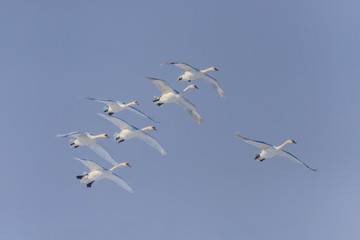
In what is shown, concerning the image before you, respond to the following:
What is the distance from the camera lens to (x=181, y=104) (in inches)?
2739

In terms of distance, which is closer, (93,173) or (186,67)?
(186,67)

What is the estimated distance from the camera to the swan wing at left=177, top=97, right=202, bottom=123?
68988mm

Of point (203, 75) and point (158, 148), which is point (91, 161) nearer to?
point (158, 148)

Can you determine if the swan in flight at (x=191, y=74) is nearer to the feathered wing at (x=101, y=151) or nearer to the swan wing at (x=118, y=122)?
the swan wing at (x=118, y=122)

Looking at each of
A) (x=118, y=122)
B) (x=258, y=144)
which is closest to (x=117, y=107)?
(x=118, y=122)

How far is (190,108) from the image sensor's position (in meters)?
69.8

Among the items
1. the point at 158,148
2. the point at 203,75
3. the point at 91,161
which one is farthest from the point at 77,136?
the point at 203,75

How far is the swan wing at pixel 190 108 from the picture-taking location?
69.0 meters

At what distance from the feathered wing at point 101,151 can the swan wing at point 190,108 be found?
23.9ft

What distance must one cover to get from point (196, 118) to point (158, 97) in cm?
407

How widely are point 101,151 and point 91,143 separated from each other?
1.18m

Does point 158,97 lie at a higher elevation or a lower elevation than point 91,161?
higher

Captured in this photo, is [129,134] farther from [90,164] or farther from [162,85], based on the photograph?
[162,85]

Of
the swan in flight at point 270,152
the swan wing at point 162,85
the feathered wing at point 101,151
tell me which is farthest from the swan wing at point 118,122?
the swan in flight at point 270,152
